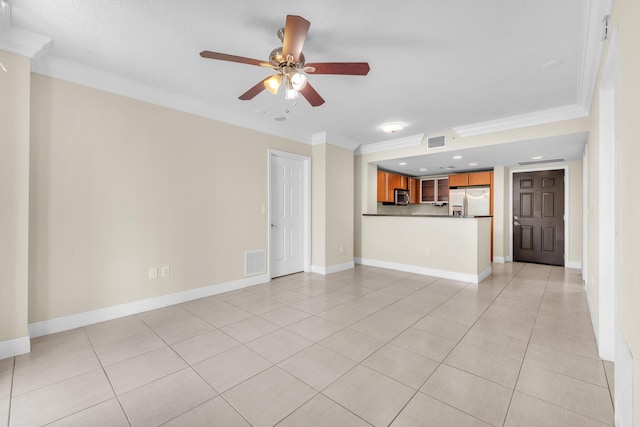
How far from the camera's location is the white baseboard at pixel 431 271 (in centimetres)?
457

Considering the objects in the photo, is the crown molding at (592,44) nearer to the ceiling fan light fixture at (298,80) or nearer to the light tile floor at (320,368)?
the ceiling fan light fixture at (298,80)

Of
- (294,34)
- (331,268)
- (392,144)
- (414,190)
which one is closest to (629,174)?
(294,34)

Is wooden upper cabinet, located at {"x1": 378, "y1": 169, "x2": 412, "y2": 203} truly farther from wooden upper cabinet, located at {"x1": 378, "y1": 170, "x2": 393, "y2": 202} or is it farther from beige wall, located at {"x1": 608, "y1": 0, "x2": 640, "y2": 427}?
beige wall, located at {"x1": 608, "y1": 0, "x2": 640, "y2": 427}

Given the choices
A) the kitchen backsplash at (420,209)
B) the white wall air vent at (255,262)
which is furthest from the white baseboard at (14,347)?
the kitchen backsplash at (420,209)

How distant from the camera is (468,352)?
231 centimetres

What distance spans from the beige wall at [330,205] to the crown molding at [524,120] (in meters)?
2.10

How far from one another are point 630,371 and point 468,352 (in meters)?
1.18

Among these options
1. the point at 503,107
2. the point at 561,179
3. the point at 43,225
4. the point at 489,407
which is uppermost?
the point at 503,107

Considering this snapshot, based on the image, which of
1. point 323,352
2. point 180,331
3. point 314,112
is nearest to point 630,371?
point 323,352

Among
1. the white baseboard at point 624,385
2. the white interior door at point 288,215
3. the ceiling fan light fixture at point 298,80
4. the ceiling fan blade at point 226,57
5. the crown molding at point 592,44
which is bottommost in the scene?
the white baseboard at point 624,385

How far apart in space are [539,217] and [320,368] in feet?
21.0

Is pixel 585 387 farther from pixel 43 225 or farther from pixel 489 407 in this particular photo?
pixel 43 225

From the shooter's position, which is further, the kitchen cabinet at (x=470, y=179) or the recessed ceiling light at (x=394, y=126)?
the kitchen cabinet at (x=470, y=179)

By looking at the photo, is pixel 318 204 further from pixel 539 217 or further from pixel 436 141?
pixel 539 217
